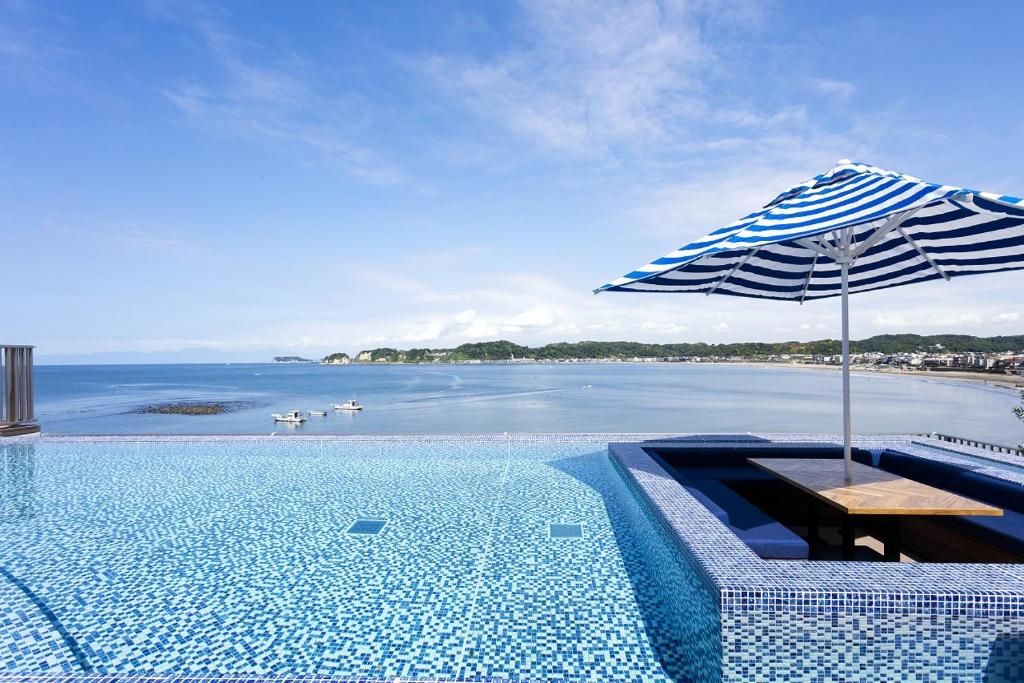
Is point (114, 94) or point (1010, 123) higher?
point (114, 94)

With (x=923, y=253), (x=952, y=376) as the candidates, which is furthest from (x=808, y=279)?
(x=952, y=376)

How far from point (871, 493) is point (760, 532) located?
2.56ft

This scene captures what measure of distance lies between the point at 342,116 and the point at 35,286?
1306 inches

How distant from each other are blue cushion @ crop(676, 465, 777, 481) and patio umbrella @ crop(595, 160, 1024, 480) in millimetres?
1648

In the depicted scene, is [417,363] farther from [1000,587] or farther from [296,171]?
[1000,587]

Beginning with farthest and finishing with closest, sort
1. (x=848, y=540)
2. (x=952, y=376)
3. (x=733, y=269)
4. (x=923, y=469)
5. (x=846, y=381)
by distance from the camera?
(x=952, y=376)
(x=923, y=469)
(x=733, y=269)
(x=846, y=381)
(x=848, y=540)

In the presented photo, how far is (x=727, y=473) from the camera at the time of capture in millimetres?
5578

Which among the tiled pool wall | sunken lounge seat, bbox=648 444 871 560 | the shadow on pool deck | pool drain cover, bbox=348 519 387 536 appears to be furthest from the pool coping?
pool drain cover, bbox=348 519 387 536

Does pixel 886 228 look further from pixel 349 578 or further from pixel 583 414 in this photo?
pixel 583 414

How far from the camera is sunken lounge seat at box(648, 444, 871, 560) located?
3096 mm

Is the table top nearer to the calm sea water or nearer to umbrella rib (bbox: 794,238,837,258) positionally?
umbrella rib (bbox: 794,238,837,258)

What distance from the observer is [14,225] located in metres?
21.5

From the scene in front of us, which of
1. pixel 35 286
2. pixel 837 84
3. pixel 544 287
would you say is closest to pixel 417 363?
pixel 35 286

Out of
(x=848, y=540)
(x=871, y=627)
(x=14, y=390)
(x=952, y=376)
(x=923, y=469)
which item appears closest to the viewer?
(x=871, y=627)
